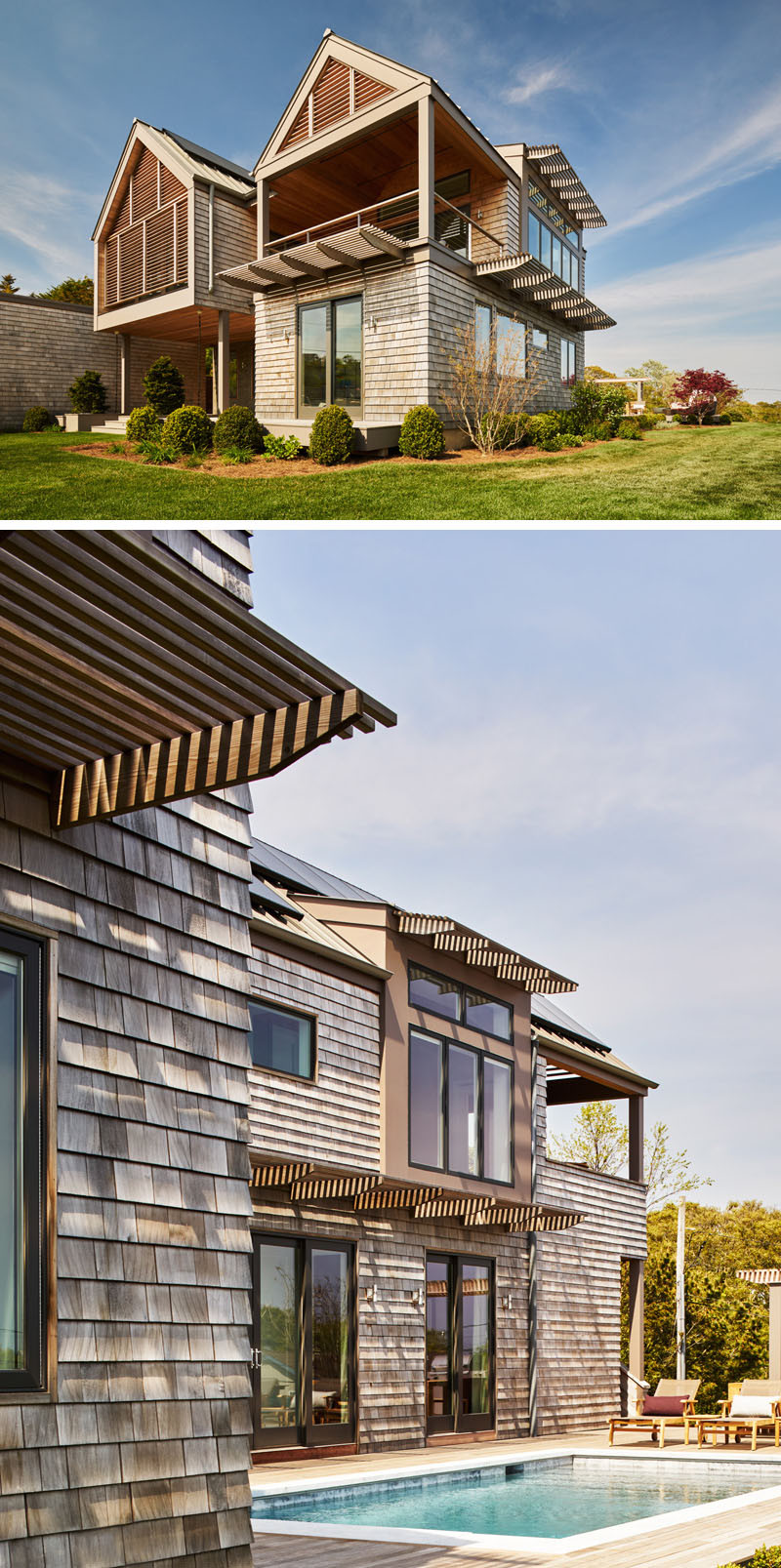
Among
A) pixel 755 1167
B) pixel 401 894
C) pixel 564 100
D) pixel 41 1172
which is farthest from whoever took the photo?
pixel 401 894

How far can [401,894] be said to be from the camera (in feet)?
169

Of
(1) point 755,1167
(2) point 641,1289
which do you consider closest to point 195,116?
(2) point 641,1289

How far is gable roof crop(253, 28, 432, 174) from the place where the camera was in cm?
895

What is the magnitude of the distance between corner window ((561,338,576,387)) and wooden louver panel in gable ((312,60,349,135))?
2.48 meters

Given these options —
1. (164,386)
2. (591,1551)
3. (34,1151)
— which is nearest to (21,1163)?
(34,1151)

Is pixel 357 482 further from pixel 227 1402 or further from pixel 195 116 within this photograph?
pixel 227 1402

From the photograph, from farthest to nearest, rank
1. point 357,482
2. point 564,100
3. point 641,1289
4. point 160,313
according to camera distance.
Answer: point 641,1289 < point 160,313 < point 357,482 < point 564,100

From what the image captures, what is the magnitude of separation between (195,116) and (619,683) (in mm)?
47729

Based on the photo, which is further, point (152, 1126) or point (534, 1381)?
point (534, 1381)

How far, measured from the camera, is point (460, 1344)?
13906 millimetres

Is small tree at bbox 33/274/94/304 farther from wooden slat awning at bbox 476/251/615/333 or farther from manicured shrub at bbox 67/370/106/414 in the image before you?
wooden slat awning at bbox 476/251/615/333

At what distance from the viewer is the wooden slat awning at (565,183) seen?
29.9ft

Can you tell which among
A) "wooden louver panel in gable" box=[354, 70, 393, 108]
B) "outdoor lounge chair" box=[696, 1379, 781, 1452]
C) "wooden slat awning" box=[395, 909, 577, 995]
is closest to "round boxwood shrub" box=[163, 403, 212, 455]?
"wooden louver panel in gable" box=[354, 70, 393, 108]

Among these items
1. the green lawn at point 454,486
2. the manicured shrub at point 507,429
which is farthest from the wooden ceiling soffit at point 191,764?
the manicured shrub at point 507,429
